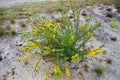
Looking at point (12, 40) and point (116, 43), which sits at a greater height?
point (12, 40)

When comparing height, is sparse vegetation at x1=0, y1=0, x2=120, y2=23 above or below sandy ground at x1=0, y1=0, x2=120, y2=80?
above

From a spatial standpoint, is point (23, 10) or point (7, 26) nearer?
point (7, 26)

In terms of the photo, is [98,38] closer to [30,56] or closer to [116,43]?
[116,43]

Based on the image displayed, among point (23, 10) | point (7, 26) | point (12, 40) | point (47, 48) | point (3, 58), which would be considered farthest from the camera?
point (23, 10)

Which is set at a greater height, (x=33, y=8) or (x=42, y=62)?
(x=33, y=8)

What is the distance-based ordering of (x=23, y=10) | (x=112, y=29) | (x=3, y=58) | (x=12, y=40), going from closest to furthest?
(x=3, y=58) < (x=12, y=40) < (x=112, y=29) < (x=23, y=10)

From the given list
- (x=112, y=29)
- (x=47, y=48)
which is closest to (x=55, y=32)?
(x=47, y=48)

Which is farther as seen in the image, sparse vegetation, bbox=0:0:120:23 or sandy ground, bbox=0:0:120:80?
sparse vegetation, bbox=0:0:120:23

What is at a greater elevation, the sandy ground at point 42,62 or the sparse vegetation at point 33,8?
the sparse vegetation at point 33,8

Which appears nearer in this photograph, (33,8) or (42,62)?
(42,62)

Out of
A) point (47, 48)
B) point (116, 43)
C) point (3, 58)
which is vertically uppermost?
point (47, 48)

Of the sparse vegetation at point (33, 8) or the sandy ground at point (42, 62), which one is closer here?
the sandy ground at point (42, 62)
